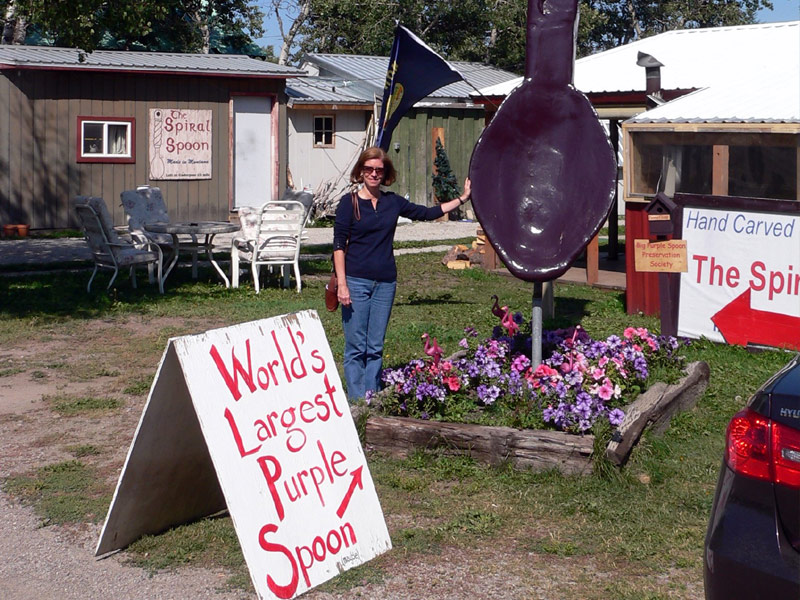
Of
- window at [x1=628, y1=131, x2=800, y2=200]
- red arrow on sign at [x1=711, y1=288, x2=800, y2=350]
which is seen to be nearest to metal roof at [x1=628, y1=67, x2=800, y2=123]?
window at [x1=628, y1=131, x2=800, y2=200]

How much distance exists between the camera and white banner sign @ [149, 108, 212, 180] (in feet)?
65.1

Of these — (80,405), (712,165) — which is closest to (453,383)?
(80,405)

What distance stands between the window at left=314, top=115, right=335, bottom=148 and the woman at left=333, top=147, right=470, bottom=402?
54.4ft

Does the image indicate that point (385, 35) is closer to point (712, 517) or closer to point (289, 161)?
point (289, 161)

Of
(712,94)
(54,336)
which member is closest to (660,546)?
(54,336)

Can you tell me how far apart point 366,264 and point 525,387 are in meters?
1.28

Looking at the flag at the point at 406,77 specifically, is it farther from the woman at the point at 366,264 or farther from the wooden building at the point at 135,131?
the wooden building at the point at 135,131

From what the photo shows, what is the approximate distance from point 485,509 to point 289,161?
18.1 meters

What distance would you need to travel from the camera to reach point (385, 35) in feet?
110

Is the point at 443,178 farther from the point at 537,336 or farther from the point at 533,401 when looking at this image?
the point at 533,401

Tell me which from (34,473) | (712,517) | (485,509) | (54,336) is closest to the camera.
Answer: (712,517)

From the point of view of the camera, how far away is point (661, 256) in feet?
29.5

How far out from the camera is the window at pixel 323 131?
23.4m

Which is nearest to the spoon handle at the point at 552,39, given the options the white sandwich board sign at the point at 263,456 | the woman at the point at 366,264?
the woman at the point at 366,264
